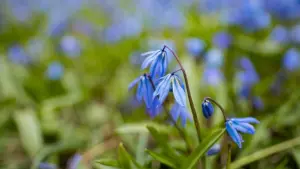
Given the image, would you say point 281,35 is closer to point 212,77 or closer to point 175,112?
point 212,77

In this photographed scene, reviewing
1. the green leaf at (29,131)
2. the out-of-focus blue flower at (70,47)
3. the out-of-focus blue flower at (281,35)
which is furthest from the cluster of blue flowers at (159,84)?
the out-of-focus blue flower at (70,47)

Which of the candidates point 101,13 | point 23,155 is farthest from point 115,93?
point 101,13

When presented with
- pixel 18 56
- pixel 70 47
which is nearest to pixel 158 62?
pixel 70 47

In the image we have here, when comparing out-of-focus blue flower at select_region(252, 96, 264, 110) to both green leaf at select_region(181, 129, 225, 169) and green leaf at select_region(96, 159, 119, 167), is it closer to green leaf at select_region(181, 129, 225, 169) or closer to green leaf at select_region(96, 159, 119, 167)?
green leaf at select_region(181, 129, 225, 169)

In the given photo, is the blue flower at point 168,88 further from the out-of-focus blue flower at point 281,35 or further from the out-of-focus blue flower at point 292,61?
the out-of-focus blue flower at point 281,35

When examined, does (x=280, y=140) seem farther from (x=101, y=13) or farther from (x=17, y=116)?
(x=101, y=13)

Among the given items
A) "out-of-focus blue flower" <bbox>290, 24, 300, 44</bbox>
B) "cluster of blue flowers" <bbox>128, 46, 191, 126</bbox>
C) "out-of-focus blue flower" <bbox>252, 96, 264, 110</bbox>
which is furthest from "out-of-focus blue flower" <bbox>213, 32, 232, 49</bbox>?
"cluster of blue flowers" <bbox>128, 46, 191, 126</bbox>
